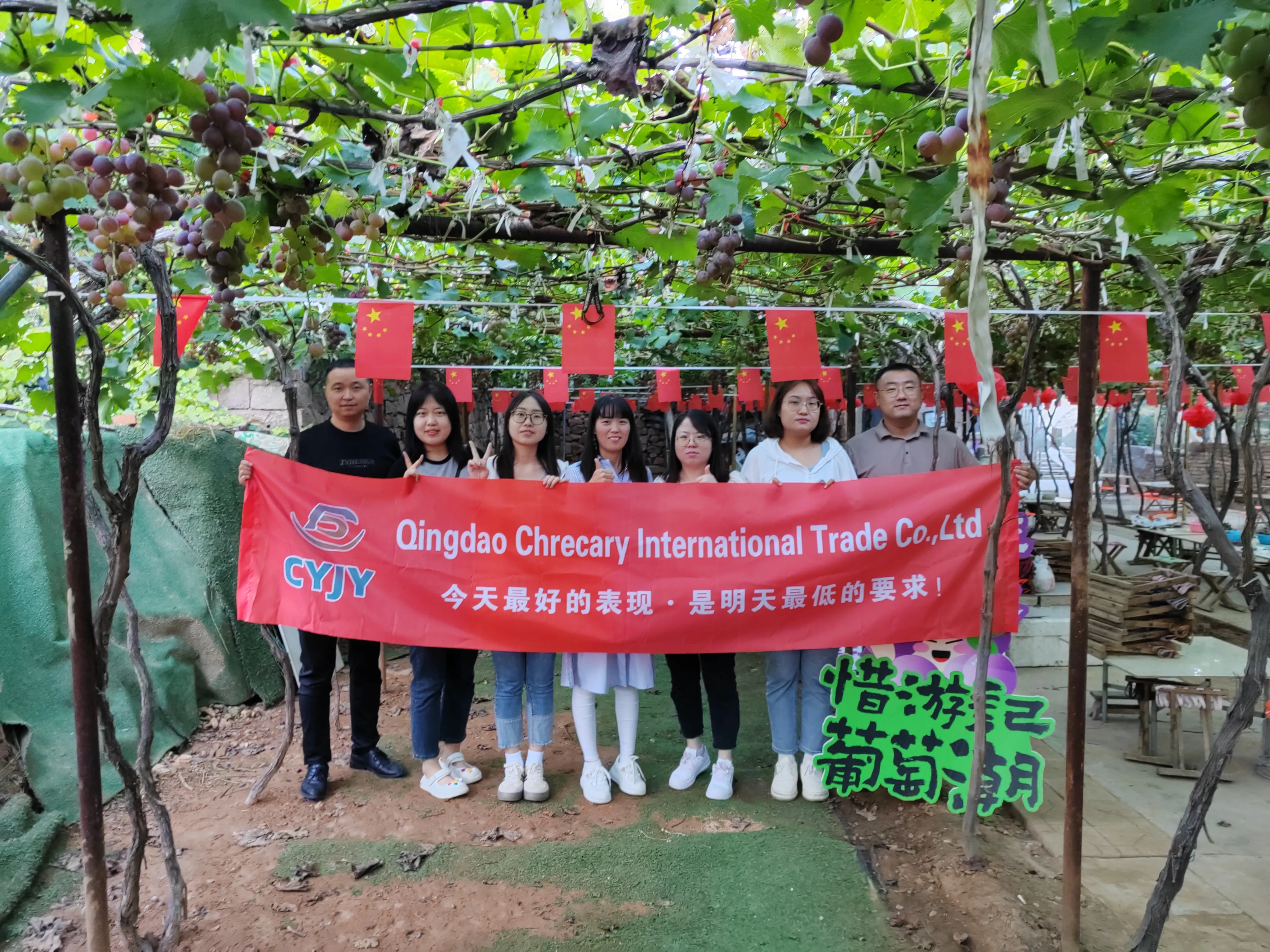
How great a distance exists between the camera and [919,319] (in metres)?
6.52

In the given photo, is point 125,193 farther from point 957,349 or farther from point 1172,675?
point 1172,675

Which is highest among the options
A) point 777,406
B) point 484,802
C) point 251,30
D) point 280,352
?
point 251,30

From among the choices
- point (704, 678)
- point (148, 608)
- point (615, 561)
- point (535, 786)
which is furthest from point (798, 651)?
point (148, 608)

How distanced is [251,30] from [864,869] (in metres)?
3.03

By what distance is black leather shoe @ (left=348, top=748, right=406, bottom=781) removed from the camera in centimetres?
361

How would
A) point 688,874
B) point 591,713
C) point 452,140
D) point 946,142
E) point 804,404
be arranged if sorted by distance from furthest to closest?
point 591,713, point 804,404, point 688,874, point 452,140, point 946,142

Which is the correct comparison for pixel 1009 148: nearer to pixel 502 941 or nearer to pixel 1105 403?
pixel 502 941

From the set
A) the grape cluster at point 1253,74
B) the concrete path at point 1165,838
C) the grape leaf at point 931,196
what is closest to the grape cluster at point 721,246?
the grape leaf at point 931,196

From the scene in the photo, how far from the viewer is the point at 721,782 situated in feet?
11.1

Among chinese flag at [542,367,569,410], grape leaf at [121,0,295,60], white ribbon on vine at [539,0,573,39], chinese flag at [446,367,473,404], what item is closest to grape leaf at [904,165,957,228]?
white ribbon on vine at [539,0,573,39]

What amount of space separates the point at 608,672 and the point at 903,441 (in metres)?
1.59

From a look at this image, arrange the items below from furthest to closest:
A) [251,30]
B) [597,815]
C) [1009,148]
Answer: [597,815] → [1009,148] → [251,30]

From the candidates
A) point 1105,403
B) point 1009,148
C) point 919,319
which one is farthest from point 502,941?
point 1105,403

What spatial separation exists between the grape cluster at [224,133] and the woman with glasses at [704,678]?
2068mm
